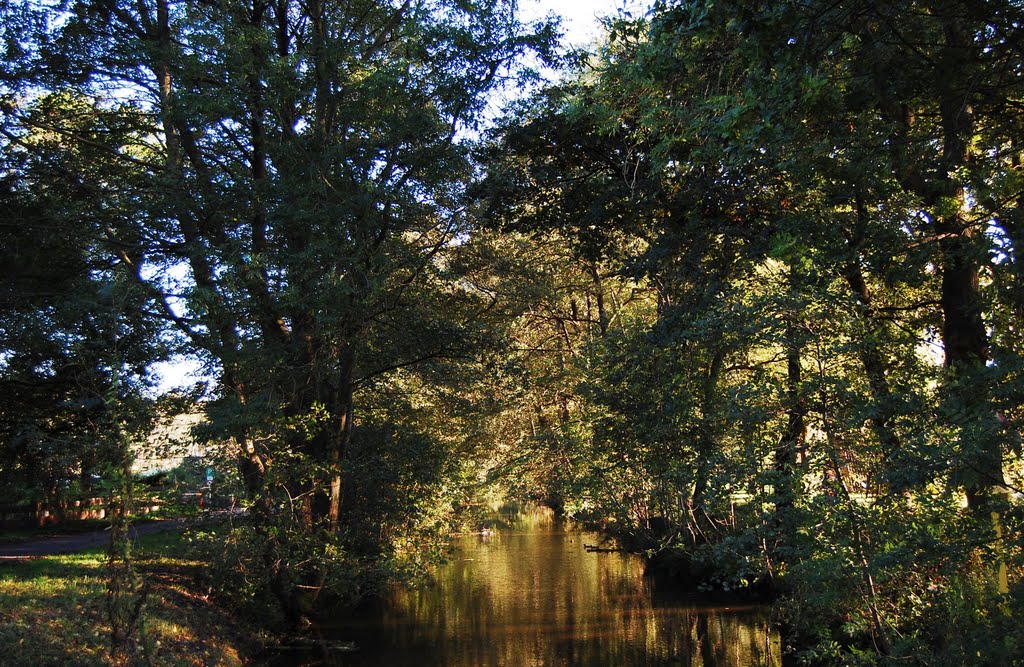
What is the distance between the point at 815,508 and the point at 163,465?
916cm

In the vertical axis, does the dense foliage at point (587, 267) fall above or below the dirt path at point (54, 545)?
above

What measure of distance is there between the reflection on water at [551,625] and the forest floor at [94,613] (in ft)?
6.35

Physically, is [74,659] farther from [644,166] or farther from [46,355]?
[644,166]

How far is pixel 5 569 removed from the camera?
40.0 feet

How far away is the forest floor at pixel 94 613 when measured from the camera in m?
8.86

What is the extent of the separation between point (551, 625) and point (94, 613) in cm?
786

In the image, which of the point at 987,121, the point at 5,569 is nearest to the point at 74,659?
the point at 5,569

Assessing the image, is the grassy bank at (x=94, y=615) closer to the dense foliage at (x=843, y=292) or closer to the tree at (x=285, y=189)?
the tree at (x=285, y=189)

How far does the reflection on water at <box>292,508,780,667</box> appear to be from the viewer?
1270 centimetres

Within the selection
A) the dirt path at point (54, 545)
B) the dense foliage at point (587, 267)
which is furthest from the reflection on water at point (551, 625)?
the dirt path at point (54, 545)

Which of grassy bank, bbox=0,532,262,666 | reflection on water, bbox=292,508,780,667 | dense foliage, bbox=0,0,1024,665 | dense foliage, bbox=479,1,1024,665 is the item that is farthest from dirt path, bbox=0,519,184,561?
dense foliage, bbox=479,1,1024,665

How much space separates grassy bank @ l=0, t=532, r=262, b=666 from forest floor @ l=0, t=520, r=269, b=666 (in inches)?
0.4

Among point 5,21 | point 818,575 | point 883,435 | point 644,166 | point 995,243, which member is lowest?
point 818,575

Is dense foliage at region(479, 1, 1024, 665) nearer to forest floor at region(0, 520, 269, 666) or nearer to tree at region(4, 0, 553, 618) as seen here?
tree at region(4, 0, 553, 618)
